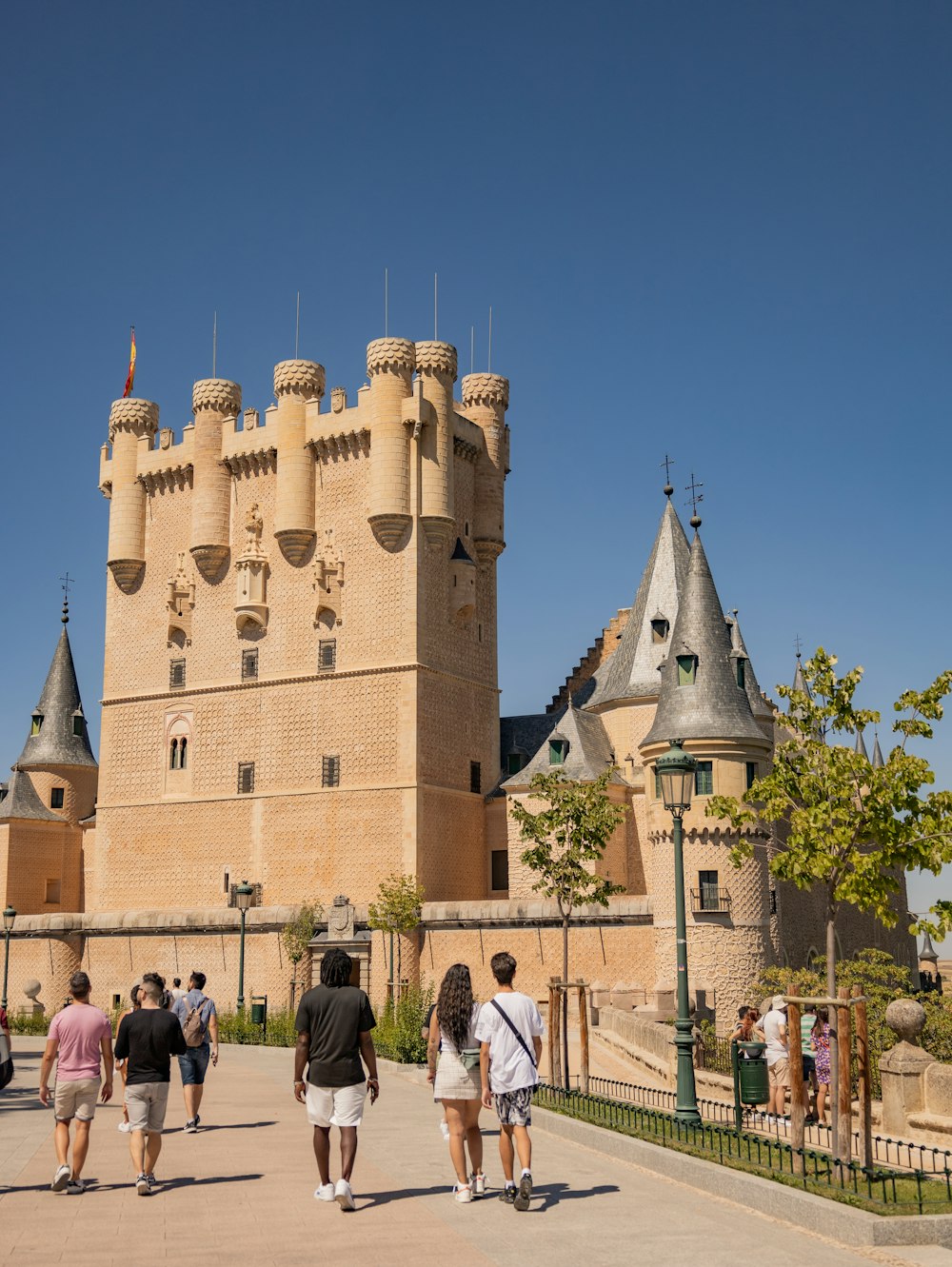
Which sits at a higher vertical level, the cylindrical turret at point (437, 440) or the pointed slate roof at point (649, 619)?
the cylindrical turret at point (437, 440)

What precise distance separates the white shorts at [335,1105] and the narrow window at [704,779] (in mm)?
24608

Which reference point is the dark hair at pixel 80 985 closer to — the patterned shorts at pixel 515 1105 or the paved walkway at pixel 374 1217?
the paved walkway at pixel 374 1217

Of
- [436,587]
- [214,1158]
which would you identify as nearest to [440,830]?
[436,587]

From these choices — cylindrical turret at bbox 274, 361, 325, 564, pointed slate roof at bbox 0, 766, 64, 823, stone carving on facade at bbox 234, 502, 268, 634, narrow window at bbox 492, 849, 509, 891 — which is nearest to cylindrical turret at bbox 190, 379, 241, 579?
stone carving on facade at bbox 234, 502, 268, 634

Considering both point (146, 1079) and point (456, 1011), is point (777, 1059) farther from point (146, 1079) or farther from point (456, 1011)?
point (146, 1079)

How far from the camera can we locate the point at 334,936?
3825cm

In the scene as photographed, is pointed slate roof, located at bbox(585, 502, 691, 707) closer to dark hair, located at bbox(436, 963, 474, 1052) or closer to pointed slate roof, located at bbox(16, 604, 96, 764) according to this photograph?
pointed slate roof, located at bbox(16, 604, 96, 764)

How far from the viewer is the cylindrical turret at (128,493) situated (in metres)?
48.1

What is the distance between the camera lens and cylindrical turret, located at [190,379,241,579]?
4641 cm

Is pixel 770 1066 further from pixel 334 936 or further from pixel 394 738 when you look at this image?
pixel 394 738

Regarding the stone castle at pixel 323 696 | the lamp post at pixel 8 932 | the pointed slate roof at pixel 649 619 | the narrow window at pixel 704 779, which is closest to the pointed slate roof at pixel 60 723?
the stone castle at pixel 323 696

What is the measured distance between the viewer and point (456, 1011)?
1012cm

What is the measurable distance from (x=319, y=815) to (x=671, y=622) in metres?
12.1

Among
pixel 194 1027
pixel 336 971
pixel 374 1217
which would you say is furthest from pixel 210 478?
pixel 374 1217
